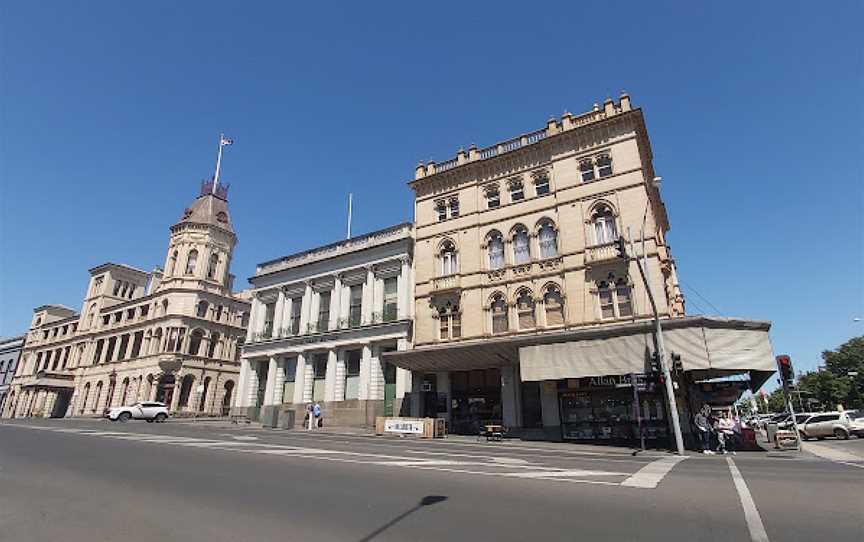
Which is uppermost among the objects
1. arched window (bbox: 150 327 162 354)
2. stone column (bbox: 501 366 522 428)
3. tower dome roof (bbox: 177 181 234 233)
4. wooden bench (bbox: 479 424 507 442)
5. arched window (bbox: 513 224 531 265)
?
tower dome roof (bbox: 177 181 234 233)

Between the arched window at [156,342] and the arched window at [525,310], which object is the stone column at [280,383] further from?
the arched window at [156,342]

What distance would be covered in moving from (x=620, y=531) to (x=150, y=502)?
24.3 ft

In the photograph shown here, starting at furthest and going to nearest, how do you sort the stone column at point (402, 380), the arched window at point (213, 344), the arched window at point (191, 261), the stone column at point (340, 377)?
the arched window at point (213, 344)
the arched window at point (191, 261)
the stone column at point (340, 377)
the stone column at point (402, 380)

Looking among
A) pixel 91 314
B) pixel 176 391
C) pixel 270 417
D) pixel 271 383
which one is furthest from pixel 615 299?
pixel 91 314

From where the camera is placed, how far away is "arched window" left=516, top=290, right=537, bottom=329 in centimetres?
2686

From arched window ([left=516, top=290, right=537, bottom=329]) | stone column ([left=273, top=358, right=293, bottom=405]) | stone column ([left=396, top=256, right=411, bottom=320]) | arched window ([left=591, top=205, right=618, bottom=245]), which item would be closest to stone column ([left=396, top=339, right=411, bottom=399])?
stone column ([left=396, top=256, right=411, bottom=320])

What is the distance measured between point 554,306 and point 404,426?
1097 cm

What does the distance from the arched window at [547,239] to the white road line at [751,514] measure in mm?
18018

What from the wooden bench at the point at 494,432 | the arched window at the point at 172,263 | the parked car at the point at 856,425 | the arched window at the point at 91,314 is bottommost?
the wooden bench at the point at 494,432

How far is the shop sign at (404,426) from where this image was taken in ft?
80.8

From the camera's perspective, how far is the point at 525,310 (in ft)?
89.5

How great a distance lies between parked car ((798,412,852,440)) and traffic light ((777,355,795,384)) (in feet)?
49.5

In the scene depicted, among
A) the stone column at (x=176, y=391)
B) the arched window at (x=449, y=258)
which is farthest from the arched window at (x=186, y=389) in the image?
the arched window at (x=449, y=258)

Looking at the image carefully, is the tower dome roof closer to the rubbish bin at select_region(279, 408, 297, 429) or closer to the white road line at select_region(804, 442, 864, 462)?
the rubbish bin at select_region(279, 408, 297, 429)
